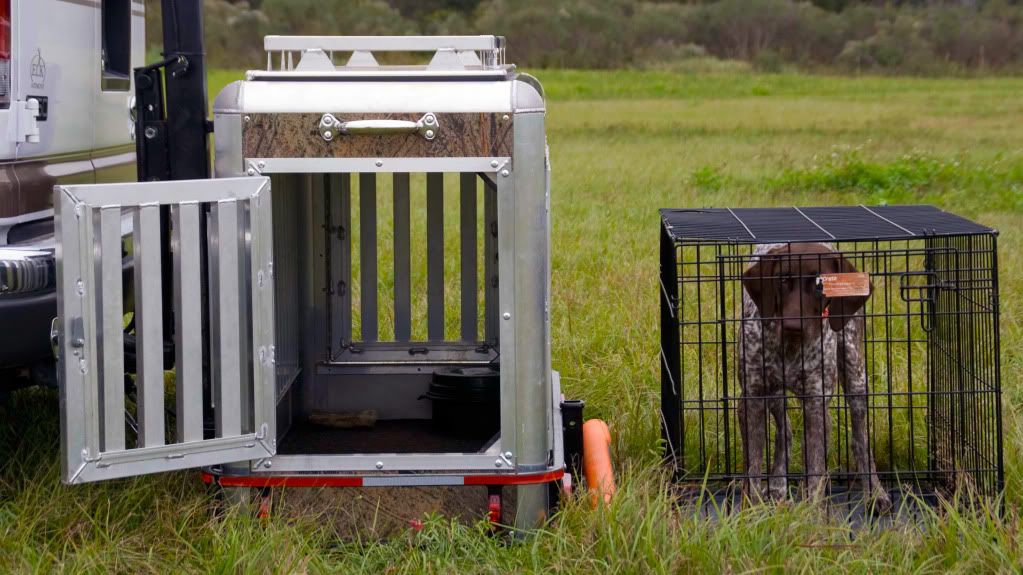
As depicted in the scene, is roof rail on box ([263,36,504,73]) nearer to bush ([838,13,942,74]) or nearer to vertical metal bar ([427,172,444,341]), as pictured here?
vertical metal bar ([427,172,444,341])

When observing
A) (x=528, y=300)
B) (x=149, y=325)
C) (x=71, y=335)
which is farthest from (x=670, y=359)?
(x=71, y=335)

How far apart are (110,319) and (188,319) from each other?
21 cm

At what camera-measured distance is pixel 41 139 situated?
4.29 metres

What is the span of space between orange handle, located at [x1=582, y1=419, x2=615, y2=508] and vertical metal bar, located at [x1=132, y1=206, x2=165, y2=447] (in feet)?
4.24

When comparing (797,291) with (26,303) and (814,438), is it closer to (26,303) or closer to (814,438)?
(814,438)

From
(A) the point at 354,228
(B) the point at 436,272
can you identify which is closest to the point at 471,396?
(B) the point at 436,272

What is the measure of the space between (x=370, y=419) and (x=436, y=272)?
769 millimetres

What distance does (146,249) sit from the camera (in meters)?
3.56

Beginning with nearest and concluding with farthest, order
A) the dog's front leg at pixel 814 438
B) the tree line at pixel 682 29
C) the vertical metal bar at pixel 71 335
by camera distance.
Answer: the vertical metal bar at pixel 71 335 → the dog's front leg at pixel 814 438 → the tree line at pixel 682 29

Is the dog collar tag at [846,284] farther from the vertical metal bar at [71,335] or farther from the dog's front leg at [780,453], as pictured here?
the vertical metal bar at [71,335]

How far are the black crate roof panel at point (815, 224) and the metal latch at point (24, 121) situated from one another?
2.05 meters

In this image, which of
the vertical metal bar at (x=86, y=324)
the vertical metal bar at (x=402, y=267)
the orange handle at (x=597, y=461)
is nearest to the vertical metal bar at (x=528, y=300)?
the orange handle at (x=597, y=461)

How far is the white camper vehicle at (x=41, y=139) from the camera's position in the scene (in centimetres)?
389

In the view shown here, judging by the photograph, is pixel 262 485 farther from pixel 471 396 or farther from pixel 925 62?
pixel 925 62
